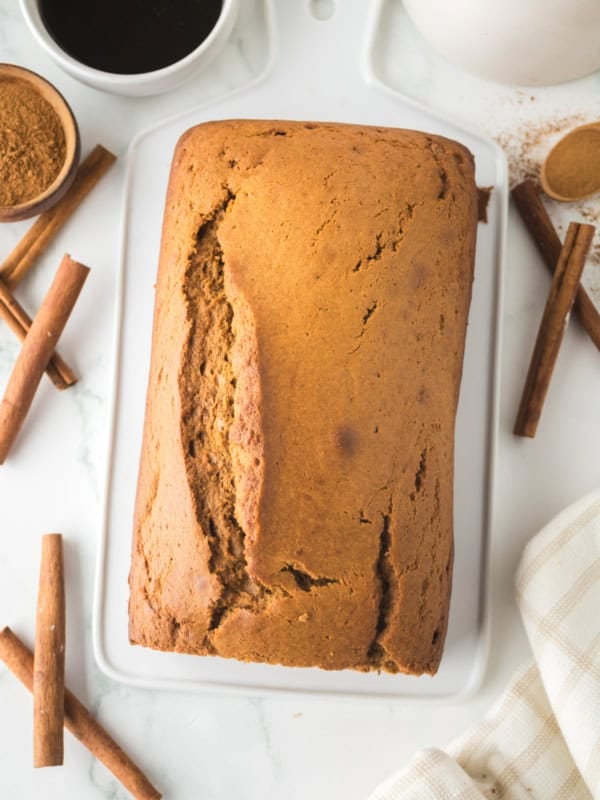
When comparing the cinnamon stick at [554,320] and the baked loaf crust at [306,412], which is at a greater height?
the baked loaf crust at [306,412]

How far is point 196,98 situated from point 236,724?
106cm

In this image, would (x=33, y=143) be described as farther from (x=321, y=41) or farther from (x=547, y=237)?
(x=547, y=237)

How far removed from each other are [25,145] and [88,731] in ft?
3.13

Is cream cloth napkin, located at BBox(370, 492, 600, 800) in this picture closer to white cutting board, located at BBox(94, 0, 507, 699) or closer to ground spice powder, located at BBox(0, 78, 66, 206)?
white cutting board, located at BBox(94, 0, 507, 699)

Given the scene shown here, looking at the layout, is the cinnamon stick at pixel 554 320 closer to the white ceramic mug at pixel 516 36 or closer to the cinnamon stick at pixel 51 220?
the white ceramic mug at pixel 516 36

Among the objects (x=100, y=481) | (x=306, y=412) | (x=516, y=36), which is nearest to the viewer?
(x=306, y=412)

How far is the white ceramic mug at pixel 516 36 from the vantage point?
136 centimetres

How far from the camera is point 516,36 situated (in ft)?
4.67

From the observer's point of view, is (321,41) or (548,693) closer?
(548,693)

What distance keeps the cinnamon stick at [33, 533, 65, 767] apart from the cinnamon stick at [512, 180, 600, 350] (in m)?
0.95

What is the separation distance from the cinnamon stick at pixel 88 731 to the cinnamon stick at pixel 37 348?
0.32 meters

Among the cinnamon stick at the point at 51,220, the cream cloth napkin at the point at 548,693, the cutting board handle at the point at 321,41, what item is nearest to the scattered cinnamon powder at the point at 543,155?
the cutting board handle at the point at 321,41

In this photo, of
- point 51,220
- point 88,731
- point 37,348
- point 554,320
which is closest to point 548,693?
point 554,320

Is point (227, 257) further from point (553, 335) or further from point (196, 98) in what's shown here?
point (553, 335)
